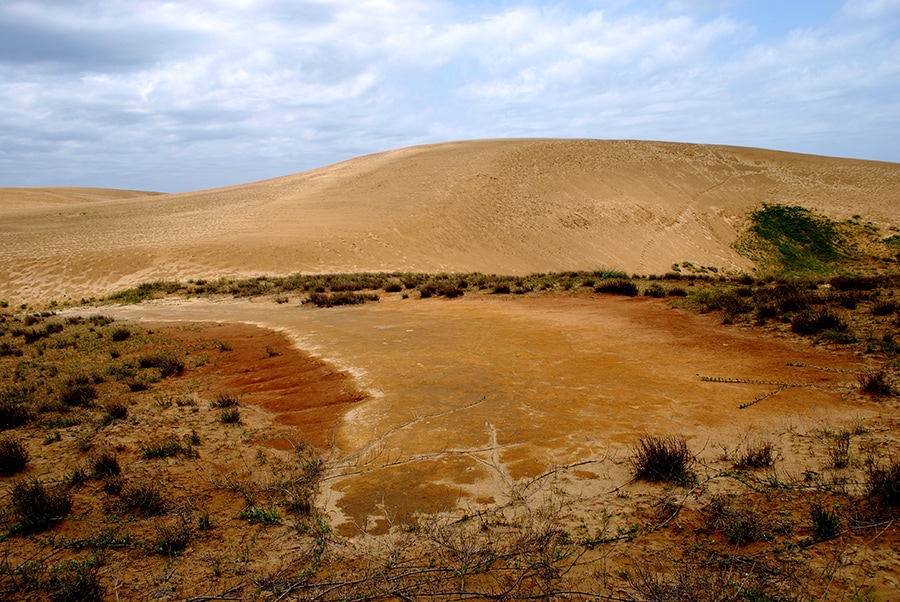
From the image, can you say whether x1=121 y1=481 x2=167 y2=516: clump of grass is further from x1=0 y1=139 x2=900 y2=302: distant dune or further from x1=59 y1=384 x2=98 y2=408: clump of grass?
x1=0 y1=139 x2=900 y2=302: distant dune

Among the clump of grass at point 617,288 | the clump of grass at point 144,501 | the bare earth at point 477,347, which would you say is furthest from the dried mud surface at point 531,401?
the clump of grass at point 617,288

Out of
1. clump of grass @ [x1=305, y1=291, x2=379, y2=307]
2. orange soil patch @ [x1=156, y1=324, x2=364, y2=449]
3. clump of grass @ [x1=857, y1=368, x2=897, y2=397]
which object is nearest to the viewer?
clump of grass @ [x1=857, y1=368, x2=897, y2=397]

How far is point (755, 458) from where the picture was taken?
4.68m

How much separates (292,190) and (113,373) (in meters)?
40.4

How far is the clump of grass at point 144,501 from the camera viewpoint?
180 inches

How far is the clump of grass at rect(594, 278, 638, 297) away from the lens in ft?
50.8

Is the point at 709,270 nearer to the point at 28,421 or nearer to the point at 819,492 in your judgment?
the point at 819,492

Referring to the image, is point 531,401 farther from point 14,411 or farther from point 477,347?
point 14,411

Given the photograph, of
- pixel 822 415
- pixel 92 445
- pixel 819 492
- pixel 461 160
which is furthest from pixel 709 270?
pixel 92 445

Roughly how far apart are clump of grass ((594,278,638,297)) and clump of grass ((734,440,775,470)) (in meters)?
10.9

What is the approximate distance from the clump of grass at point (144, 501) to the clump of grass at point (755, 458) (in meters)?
5.22

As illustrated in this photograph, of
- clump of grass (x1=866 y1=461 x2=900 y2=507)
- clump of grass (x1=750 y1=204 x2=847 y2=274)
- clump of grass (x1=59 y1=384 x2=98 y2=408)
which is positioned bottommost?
clump of grass (x1=59 y1=384 x2=98 y2=408)

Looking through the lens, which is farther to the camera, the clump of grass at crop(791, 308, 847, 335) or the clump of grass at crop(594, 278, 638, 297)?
the clump of grass at crop(594, 278, 638, 297)

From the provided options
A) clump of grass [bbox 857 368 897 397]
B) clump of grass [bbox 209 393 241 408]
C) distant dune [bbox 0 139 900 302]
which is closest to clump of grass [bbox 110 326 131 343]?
clump of grass [bbox 209 393 241 408]
